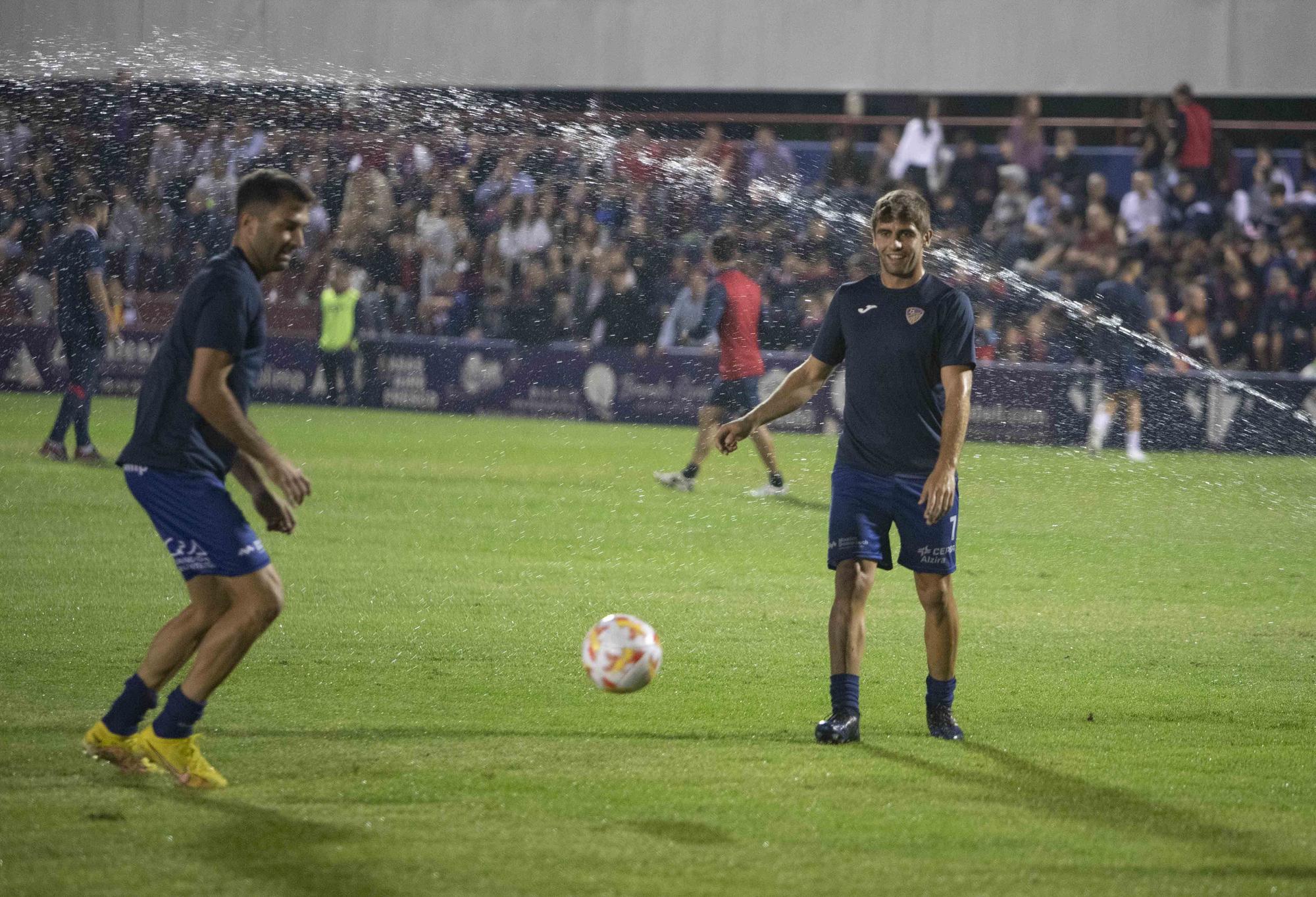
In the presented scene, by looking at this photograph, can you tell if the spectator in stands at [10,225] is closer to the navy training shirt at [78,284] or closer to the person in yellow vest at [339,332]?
the person in yellow vest at [339,332]

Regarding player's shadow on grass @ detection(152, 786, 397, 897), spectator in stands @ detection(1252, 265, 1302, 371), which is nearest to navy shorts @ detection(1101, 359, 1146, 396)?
spectator in stands @ detection(1252, 265, 1302, 371)

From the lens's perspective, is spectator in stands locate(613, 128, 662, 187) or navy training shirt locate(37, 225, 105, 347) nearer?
navy training shirt locate(37, 225, 105, 347)

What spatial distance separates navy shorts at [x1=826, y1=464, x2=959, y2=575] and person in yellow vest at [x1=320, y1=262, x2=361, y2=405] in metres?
16.8

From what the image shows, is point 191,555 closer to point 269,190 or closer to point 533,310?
point 269,190

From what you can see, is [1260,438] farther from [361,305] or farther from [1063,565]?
[361,305]

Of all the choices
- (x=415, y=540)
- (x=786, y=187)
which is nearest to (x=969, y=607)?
(x=415, y=540)

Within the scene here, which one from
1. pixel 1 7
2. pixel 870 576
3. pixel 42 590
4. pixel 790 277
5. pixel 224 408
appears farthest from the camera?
pixel 1 7

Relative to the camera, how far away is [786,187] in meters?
23.0

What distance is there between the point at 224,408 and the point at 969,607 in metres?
5.60

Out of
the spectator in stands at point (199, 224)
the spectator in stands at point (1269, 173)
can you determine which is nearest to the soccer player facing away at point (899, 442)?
the spectator in stands at point (1269, 173)

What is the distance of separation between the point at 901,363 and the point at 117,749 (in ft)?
10.6

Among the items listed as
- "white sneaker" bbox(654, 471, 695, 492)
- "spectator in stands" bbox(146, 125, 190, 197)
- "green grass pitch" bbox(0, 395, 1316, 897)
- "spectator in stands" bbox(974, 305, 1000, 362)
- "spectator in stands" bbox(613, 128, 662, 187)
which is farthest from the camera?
"spectator in stands" bbox(146, 125, 190, 197)

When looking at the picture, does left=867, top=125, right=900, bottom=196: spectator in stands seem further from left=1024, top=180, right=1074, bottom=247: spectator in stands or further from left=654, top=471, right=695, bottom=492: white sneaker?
left=654, top=471, right=695, bottom=492: white sneaker

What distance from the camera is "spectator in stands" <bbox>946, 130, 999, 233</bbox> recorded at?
22.1 m
